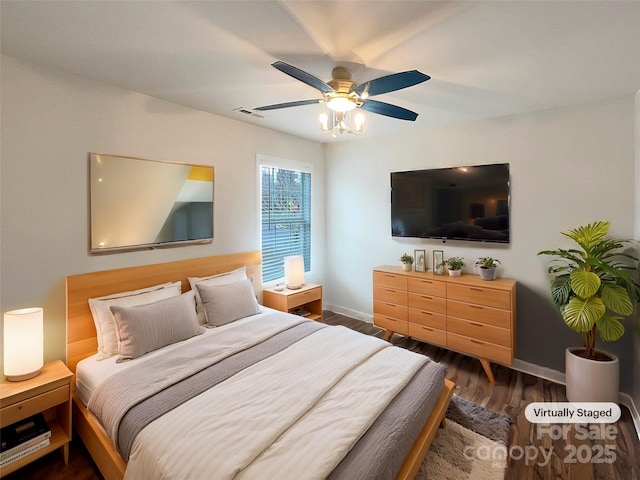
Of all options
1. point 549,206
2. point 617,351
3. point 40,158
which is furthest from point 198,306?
point 617,351

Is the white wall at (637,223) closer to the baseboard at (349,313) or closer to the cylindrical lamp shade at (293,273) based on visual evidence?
the baseboard at (349,313)

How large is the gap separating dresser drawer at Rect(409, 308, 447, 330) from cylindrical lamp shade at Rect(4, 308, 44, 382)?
3.13 meters

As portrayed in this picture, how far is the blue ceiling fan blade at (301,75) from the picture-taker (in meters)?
1.51

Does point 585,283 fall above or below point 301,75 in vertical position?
below

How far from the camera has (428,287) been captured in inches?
125

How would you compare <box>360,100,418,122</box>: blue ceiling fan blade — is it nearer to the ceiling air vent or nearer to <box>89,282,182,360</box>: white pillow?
the ceiling air vent

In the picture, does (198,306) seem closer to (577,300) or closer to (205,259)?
(205,259)

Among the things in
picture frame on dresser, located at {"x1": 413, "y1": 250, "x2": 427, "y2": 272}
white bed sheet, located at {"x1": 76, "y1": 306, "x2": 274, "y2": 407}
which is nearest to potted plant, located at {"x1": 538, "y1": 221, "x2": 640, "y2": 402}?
picture frame on dresser, located at {"x1": 413, "y1": 250, "x2": 427, "y2": 272}

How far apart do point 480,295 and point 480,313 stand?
6.7 inches

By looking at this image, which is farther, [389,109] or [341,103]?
[389,109]

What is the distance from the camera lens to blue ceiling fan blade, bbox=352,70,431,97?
1.58m

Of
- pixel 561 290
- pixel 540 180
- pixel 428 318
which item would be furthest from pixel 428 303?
pixel 540 180

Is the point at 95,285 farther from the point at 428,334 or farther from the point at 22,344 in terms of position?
the point at 428,334

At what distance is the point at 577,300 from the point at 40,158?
4.07 m
